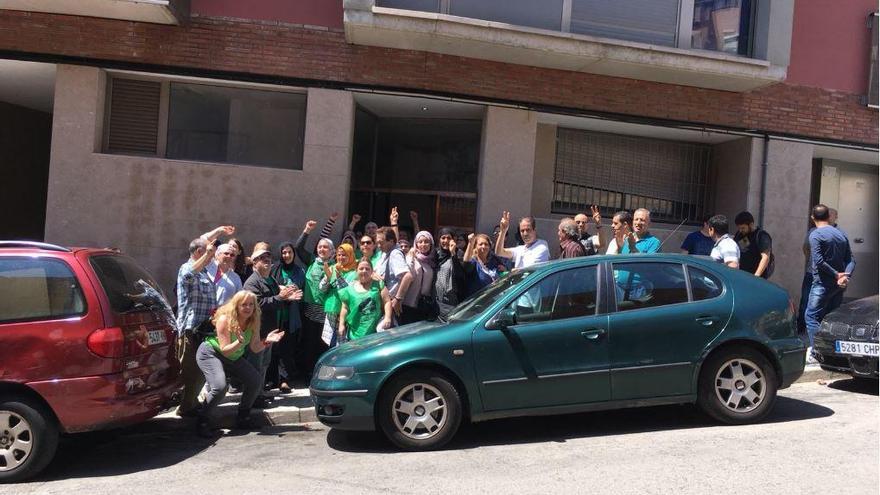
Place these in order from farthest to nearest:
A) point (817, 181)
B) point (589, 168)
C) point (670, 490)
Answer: point (817, 181) < point (589, 168) < point (670, 490)

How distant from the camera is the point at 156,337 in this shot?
5.77 m

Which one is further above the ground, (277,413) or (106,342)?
(106,342)

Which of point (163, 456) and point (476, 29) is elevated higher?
point (476, 29)

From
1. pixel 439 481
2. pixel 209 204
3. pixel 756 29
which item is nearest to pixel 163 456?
pixel 439 481

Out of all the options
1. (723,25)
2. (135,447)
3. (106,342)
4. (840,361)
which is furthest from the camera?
(723,25)

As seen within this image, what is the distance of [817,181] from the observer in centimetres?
1284

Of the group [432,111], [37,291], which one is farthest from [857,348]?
[37,291]

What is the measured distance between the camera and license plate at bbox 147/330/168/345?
567cm

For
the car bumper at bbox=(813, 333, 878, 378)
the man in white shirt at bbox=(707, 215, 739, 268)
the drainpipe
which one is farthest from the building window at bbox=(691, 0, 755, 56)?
the car bumper at bbox=(813, 333, 878, 378)

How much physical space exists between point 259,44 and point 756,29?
7.62 m

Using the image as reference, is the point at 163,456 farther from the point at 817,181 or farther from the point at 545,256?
the point at 817,181

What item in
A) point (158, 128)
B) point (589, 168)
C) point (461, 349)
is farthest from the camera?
point (589, 168)

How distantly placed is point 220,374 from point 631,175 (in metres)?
8.11

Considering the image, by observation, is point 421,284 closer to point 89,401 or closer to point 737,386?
point 737,386
